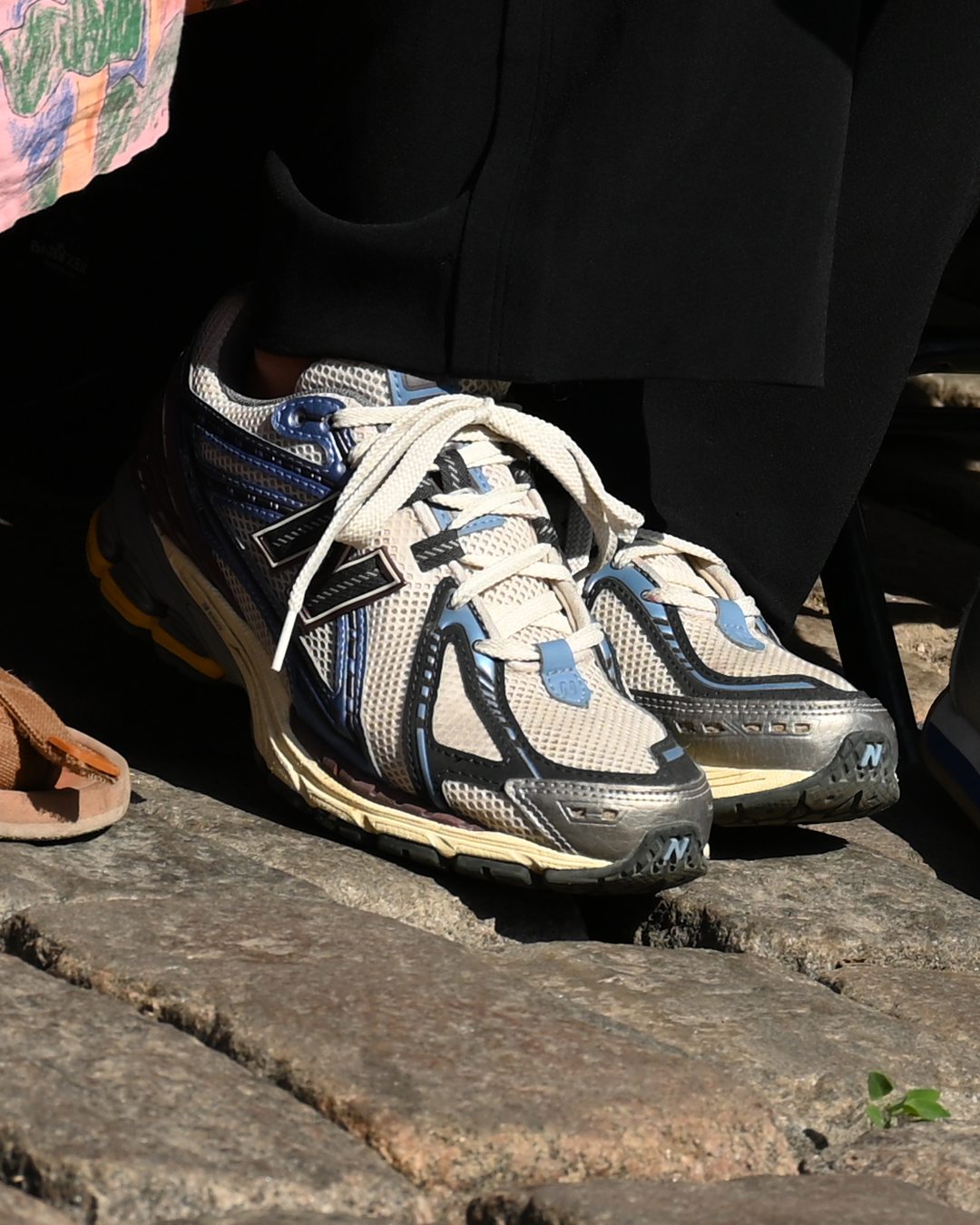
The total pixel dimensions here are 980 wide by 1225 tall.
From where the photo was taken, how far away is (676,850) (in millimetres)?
1195

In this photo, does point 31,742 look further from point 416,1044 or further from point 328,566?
point 416,1044

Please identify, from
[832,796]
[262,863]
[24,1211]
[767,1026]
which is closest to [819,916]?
[832,796]

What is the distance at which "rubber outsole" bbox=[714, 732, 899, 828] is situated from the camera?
1338 mm

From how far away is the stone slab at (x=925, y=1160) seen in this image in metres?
0.87

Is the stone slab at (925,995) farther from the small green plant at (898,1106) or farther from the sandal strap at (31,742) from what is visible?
the sandal strap at (31,742)

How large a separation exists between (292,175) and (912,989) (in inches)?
32.2

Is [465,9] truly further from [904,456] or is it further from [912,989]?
[904,456]

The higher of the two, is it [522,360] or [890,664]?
[522,360]

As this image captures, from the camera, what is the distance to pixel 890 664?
5.86ft

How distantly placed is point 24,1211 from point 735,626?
2.99 feet

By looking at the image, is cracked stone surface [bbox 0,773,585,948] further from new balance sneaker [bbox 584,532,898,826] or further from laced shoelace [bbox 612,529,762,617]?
laced shoelace [bbox 612,529,762,617]

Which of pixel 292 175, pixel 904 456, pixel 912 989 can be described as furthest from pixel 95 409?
pixel 904 456

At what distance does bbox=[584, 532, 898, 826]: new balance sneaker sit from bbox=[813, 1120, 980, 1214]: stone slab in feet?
1.41

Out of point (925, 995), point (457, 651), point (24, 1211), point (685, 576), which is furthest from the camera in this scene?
point (685, 576)
